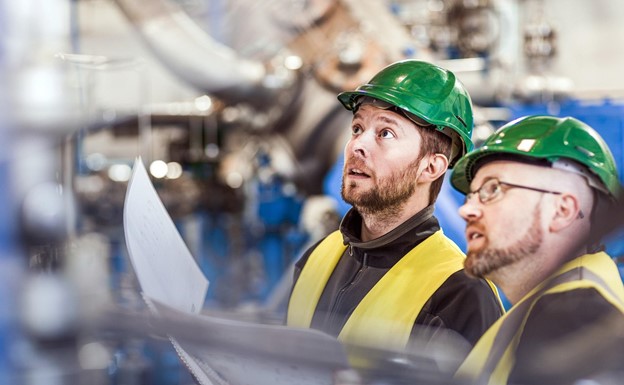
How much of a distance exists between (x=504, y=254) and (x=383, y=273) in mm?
229

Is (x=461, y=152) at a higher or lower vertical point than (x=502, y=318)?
higher

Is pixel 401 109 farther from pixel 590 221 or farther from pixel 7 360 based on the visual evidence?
pixel 7 360

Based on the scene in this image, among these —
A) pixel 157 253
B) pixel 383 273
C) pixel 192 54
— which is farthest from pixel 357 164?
pixel 192 54

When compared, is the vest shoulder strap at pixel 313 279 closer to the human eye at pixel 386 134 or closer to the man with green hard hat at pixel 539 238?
the human eye at pixel 386 134

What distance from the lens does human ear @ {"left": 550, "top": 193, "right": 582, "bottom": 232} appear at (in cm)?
70

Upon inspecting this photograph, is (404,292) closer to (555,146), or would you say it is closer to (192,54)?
(555,146)

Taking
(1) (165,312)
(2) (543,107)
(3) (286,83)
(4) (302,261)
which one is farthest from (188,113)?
(1) (165,312)

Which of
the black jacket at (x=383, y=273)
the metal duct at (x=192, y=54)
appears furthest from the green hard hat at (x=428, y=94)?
the metal duct at (x=192, y=54)

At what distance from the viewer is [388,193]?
94 cm

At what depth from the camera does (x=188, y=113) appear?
392 cm

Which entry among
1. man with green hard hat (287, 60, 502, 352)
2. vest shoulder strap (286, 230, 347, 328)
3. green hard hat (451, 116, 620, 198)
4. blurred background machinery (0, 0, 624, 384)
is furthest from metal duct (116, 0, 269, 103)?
green hard hat (451, 116, 620, 198)

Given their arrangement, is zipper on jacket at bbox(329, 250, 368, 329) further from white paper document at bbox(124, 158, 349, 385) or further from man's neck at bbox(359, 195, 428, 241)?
white paper document at bbox(124, 158, 349, 385)

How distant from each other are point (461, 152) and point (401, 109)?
0.30ft

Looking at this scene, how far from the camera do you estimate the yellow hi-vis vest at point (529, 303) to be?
65 cm
